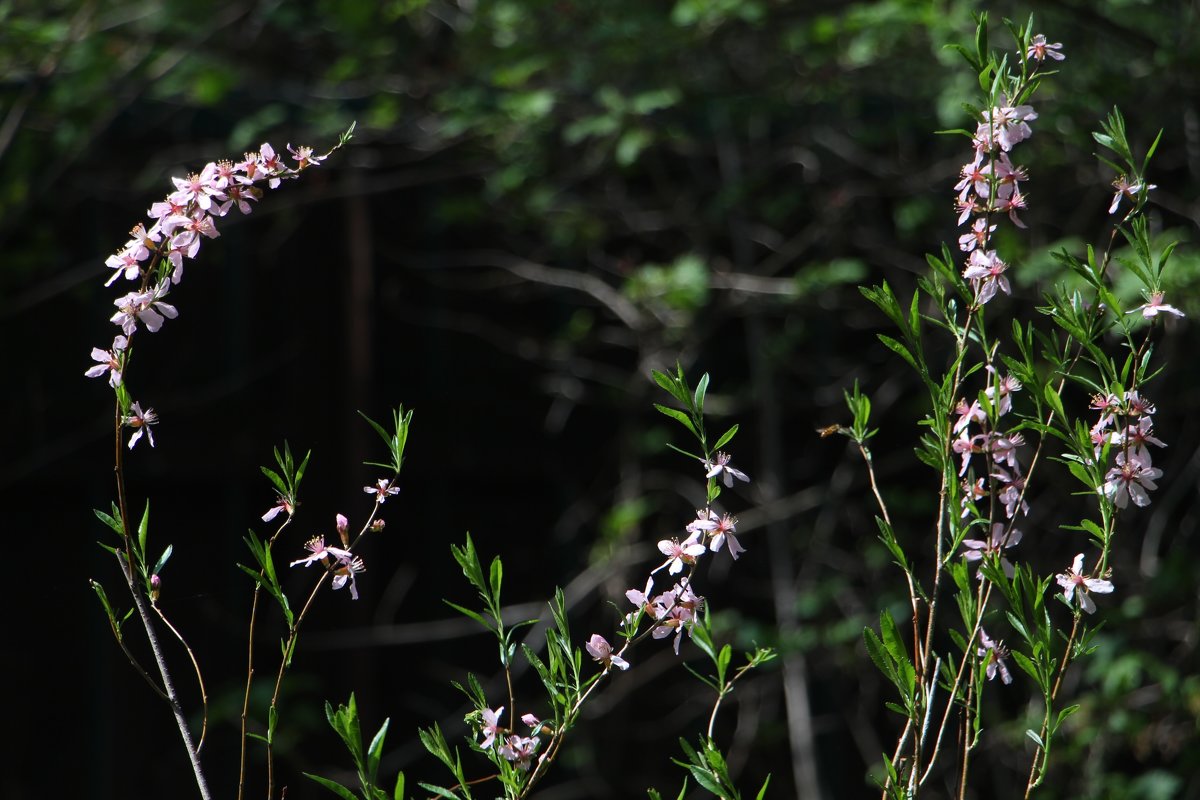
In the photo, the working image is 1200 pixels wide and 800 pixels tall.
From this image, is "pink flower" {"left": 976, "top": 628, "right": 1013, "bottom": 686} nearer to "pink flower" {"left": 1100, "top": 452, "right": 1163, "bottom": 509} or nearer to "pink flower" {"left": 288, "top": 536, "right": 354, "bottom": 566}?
"pink flower" {"left": 1100, "top": 452, "right": 1163, "bottom": 509}

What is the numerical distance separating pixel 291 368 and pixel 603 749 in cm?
125

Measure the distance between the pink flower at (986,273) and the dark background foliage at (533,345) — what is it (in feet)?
5.88

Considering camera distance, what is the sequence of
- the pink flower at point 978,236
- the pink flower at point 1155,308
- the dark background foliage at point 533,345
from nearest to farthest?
1. the pink flower at point 1155,308
2. the pink flower at point 978,236
3. the dark background foliage at point 533,345

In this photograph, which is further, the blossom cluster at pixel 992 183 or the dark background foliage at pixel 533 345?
the dark background foliage at pixel 533 345

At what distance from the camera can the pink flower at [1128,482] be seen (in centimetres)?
101

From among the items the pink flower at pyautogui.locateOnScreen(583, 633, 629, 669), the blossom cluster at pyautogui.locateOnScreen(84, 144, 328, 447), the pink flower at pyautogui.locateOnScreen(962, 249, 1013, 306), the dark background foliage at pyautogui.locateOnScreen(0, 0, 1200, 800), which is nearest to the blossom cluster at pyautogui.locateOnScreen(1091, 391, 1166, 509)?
the pink flower at pyautogui.locateOnScreen(962, 249, 1013, 306)

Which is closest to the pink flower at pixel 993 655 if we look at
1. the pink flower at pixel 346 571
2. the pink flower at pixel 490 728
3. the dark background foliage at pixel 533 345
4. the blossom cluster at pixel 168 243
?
the pink flower at pixel 490 728

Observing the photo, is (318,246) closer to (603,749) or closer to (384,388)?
(384,388)

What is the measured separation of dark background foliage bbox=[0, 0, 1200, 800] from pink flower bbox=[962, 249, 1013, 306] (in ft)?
5.88

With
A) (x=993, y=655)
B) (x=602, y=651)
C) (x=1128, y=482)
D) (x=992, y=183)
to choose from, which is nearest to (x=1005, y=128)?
(x=992, y=183)

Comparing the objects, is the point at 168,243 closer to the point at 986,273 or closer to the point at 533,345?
the point at 986,273

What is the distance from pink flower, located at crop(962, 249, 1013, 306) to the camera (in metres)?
1.07

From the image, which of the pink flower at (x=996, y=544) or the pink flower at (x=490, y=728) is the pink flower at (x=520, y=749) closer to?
the pink flower at (x=490, y=728)

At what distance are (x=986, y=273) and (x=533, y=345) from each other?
231 cm
